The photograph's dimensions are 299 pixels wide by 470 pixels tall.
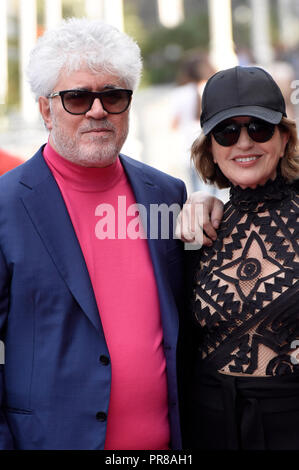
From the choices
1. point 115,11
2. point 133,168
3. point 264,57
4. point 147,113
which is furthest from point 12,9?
point 133,168

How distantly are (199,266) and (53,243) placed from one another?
26.1 inches

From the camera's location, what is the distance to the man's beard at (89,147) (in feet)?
9.18

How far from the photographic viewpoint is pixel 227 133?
278 cm

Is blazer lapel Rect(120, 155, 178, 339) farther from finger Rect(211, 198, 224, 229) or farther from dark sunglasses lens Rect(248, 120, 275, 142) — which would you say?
dark sunglasses lens Rect(248, 120, 275, 142)

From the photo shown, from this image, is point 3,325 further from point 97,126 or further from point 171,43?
point 171,43

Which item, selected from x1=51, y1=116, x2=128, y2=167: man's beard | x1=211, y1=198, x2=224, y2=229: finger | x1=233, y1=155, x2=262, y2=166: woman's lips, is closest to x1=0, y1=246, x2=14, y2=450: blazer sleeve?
x1=51, y1=116, x2=128, y2=167: man's beard

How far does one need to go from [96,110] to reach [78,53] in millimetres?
236

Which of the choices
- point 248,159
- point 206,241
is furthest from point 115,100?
point 206,241

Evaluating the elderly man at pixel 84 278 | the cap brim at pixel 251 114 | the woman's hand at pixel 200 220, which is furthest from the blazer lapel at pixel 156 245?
the cap brim at pixel 251 114

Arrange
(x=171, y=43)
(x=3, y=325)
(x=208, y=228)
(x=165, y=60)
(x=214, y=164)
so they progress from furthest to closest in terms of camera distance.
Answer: (x=171, y=43) < (x=165, y=60) < (x=214, y=164) < (x=208, y=228) < (x=3, y=325)

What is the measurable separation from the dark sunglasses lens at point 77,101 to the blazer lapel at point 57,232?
0.29 meters

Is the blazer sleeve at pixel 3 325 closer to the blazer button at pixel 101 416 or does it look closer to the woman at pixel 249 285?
the blazer button at pixel 101 416

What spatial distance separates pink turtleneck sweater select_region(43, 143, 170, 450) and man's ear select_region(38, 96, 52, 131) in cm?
10

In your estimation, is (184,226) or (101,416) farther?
(184,226)
